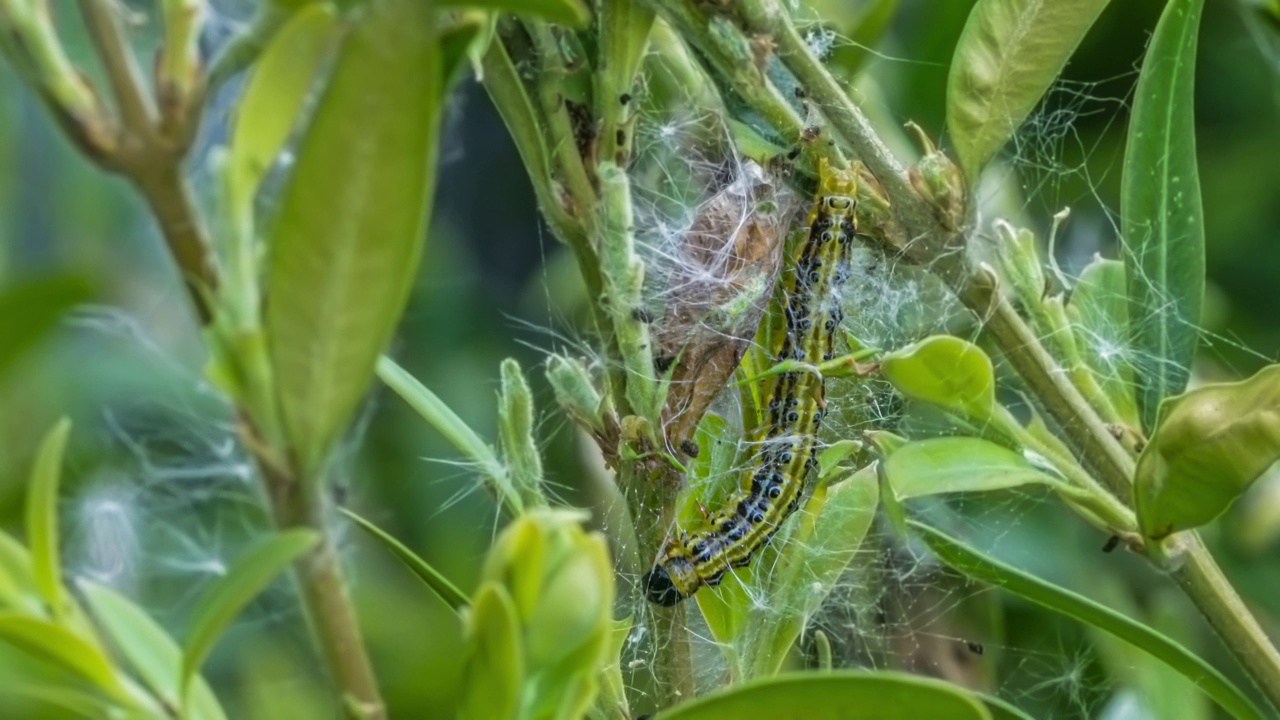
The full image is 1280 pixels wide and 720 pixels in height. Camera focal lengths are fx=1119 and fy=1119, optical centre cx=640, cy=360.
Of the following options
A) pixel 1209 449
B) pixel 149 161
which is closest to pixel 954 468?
pixel 1209 449

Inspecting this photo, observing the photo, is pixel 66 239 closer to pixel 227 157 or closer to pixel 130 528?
pixel 130 528

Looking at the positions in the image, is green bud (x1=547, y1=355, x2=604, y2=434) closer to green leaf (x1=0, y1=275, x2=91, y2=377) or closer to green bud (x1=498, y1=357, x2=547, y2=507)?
green bud (x1=498, y1=357, x2=547, y2=507)

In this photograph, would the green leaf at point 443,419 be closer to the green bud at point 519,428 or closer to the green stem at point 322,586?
the green bud at point 519,428

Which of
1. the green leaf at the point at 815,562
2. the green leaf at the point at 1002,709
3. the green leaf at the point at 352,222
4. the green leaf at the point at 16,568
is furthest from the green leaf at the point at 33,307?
the green leaf at the point at 1002,709

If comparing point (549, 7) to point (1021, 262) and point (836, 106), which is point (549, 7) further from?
point (1021, 262)

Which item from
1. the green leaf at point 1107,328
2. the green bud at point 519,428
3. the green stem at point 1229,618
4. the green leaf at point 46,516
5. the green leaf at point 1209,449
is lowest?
the green stem at point 1229,618
